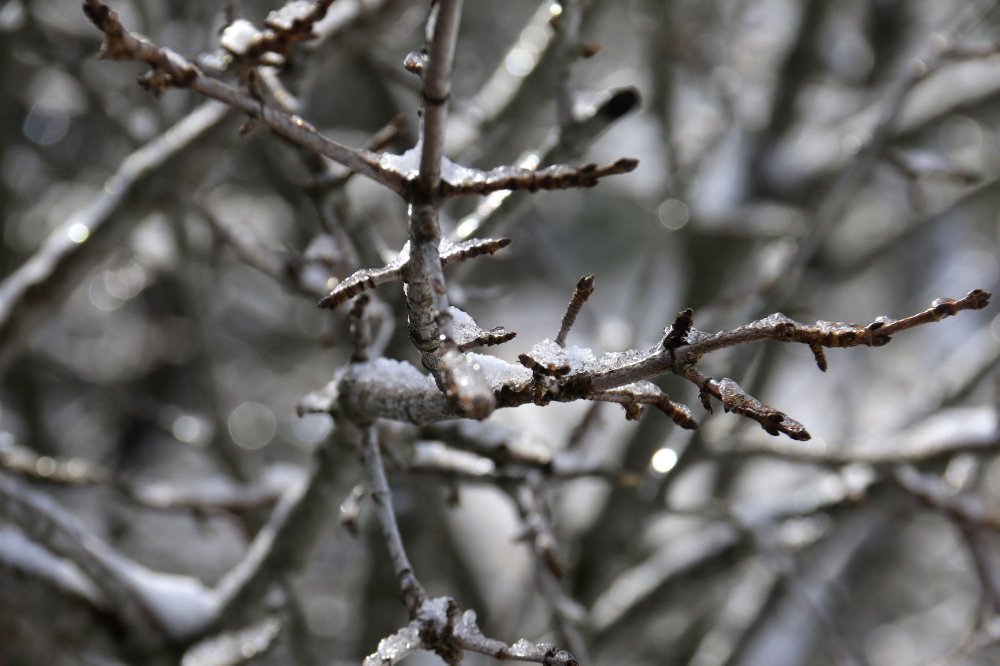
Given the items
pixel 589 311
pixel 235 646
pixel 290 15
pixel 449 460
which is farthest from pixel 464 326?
pixel 589 311

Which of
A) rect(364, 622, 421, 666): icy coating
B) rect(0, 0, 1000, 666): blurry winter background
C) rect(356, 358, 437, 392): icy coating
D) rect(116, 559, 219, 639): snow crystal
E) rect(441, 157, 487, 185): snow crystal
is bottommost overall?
rect(364, 622, 421, 666): icy coating

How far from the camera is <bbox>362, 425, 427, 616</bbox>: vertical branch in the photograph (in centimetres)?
109

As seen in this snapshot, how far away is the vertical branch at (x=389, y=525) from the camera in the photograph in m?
1.09

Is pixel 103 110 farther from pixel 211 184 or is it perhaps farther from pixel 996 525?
pixel 996 525

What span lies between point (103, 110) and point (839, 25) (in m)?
3.98

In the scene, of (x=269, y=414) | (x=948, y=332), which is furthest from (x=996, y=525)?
(x=269, y=414)

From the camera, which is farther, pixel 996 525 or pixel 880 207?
pixel 880 207

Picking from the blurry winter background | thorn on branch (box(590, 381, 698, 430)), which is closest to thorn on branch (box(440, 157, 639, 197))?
thorn on branch (box(590, 381, 698, 430))

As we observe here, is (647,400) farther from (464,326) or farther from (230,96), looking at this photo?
(230,96)

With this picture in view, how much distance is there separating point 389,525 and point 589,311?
2503 millimetres

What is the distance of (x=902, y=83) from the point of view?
94.5 inches

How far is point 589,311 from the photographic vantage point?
3.58m

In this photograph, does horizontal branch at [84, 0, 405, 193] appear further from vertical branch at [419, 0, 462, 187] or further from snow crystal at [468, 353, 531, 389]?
snow crystal at [468, 353, 531, 389]

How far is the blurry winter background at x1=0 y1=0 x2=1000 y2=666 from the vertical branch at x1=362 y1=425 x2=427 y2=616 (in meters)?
0.36
